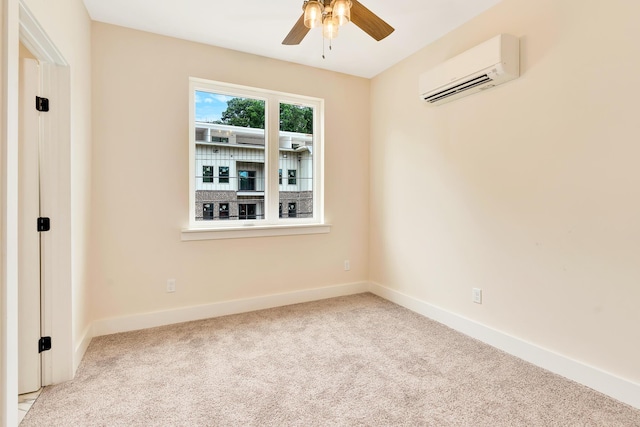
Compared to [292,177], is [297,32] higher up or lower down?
higher up

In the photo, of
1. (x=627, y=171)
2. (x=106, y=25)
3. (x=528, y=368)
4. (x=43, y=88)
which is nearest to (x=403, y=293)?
(x=528, y=368)

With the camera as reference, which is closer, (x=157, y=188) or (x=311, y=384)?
(x=311, y=384)

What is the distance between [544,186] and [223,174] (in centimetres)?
277

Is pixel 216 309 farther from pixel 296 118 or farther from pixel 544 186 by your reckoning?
pixel 544 186

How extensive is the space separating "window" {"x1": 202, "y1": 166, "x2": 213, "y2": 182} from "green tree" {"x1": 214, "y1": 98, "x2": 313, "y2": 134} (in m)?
0.49

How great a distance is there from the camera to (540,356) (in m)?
→ 2.18

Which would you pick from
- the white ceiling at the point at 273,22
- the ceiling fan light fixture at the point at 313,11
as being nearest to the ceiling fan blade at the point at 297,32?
the ceiling fan light fixture at the point at 313,11

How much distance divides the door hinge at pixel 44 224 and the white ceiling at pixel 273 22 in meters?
1.68

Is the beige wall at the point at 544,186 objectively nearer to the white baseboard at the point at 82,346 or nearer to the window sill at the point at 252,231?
the window sill at the point at 252,231

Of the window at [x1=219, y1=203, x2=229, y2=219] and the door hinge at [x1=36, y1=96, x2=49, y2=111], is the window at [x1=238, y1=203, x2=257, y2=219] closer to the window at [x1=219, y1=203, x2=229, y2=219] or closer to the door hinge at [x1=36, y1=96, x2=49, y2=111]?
the window at [x1=219, y1=203, x2=229, y2=219]

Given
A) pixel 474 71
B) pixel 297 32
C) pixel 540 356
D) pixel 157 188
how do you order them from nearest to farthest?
pixel 297 32 < pixel 540 356 < pixel 474 71 < pixel 157 188

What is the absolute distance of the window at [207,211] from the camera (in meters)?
3.17

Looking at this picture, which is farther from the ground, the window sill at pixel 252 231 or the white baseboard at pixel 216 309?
the window sill at pixel 252 231

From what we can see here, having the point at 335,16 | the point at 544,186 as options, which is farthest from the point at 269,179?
the point at 544,186
